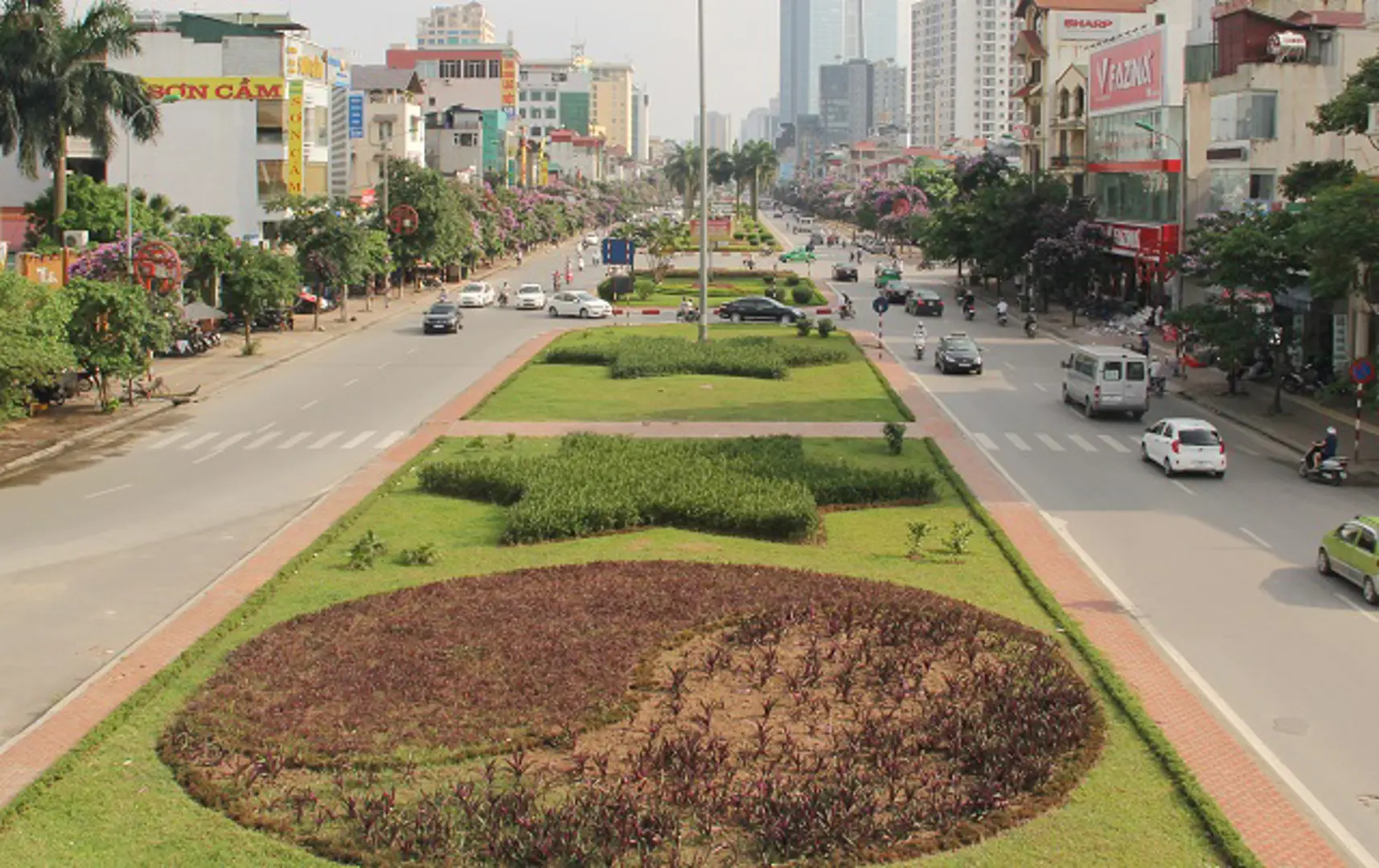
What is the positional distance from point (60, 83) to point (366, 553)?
137 ft

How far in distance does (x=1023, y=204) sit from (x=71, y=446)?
5522cm

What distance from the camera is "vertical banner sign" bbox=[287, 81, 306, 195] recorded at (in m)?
82.0

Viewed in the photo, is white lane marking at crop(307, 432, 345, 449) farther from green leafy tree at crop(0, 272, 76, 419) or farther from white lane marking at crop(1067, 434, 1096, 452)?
white lane marking at crop(1067, 434, 1096, 452)

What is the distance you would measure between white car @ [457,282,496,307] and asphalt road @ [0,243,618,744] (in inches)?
1002

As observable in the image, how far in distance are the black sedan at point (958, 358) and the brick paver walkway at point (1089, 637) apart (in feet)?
51.1

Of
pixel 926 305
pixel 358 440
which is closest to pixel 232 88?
pixel 926 305

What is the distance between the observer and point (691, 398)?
1941 inches

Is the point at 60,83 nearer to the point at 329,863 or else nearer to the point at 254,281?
the point at 254,281

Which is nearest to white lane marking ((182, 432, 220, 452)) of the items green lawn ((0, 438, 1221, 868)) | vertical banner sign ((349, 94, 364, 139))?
green lawn ((0, 438, 1221, 868))

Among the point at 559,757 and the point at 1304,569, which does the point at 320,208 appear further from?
the point at 559,757

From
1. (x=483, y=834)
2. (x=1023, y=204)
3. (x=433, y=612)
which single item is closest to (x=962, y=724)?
(x=483, y=834)

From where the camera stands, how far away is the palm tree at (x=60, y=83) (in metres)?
61.0

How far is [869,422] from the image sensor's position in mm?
44531

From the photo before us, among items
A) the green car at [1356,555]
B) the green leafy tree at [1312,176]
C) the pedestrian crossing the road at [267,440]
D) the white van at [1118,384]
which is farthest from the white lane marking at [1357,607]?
the green leafy tree at [1312,176]
